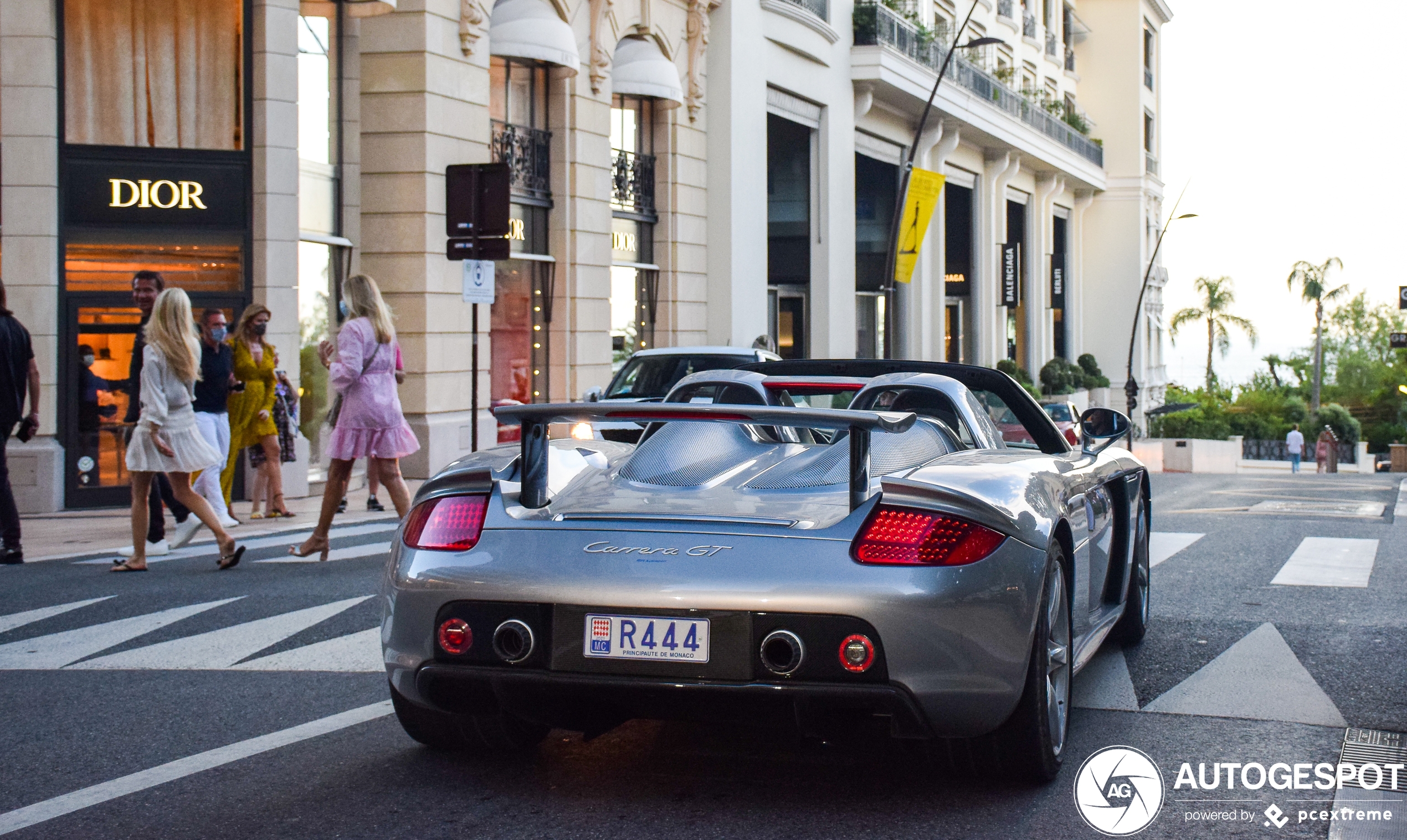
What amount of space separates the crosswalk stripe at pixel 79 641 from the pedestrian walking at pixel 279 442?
5.51m

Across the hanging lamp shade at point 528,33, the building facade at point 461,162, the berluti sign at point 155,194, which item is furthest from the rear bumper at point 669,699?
the hanging lamp shade at point 528,33

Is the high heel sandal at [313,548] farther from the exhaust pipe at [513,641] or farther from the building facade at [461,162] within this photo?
the exhaust pipe at [513,641]

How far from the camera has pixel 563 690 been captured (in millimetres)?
3705

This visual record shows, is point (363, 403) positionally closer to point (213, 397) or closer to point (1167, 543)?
point (213, 397)

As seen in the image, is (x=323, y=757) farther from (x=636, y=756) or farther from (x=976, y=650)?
(x=976, y=650)

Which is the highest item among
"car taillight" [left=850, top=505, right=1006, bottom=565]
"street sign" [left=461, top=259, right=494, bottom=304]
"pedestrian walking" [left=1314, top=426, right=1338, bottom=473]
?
"street sign" [left=461, top=259, right=494, bottom=304]

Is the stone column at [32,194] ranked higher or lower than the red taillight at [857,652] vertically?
higher

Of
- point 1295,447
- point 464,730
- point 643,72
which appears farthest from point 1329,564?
point 1295,447

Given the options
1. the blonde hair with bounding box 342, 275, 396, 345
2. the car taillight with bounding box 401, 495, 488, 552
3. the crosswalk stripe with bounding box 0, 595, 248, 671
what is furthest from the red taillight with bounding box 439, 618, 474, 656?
the blonde hair with bounding box 342, 275, 396, 345

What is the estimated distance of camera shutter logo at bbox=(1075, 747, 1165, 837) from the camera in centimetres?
386

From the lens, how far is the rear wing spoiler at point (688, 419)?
12.7 feet

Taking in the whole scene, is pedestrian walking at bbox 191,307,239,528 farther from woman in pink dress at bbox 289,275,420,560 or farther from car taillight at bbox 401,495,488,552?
car taillight at bbox 401,495,488,552

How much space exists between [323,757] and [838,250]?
2769 cm

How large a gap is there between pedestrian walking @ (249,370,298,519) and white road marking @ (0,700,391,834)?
8.17m
